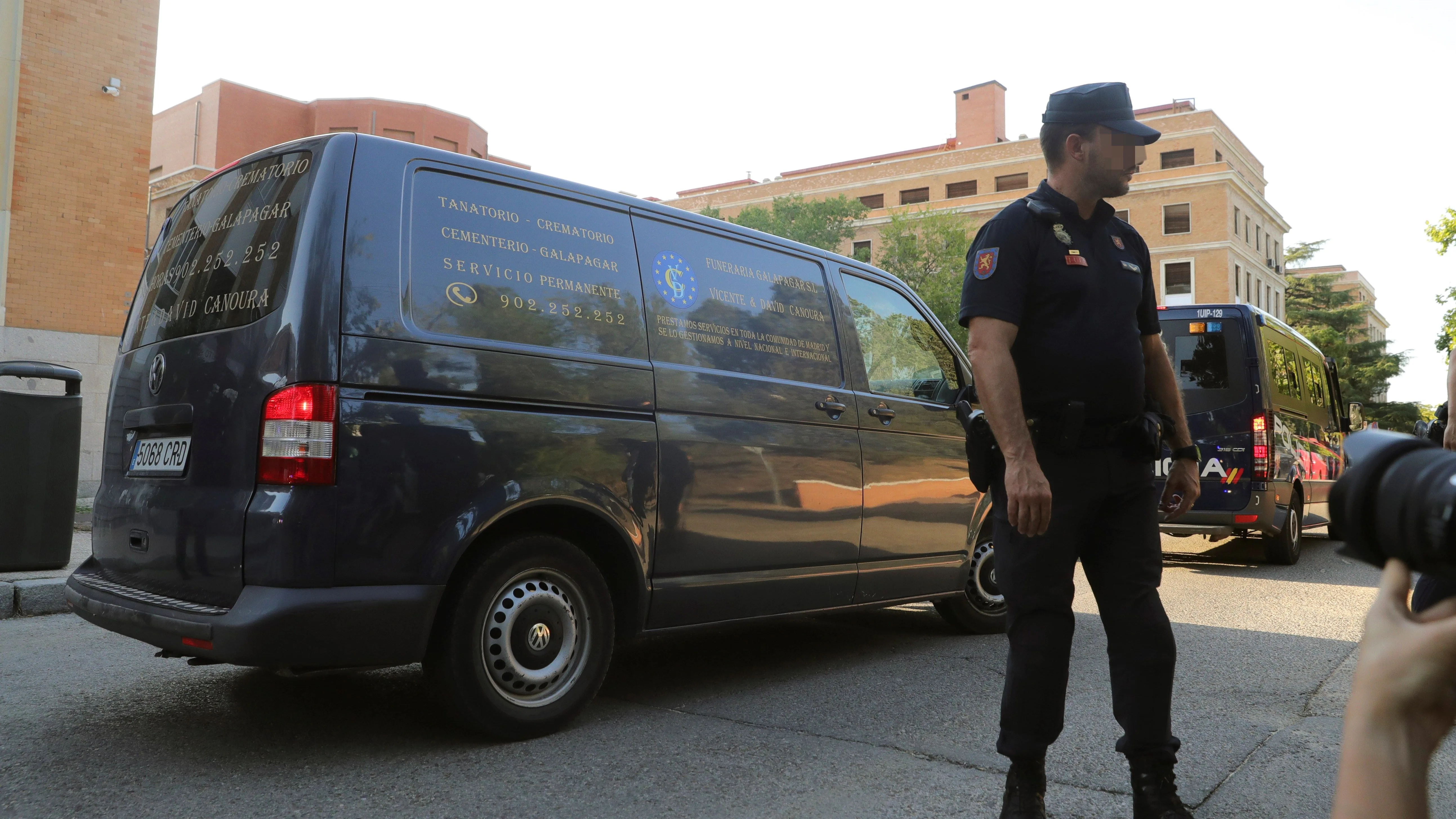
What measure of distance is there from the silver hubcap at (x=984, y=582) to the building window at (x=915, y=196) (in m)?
60.3

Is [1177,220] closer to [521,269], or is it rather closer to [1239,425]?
[1239,425]

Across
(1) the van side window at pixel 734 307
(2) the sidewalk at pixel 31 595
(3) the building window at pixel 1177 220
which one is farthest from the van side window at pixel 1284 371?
(3) the building window at pixel 1177 220

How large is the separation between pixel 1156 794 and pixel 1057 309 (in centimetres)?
126

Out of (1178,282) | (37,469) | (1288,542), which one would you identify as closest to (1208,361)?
(1288,542)

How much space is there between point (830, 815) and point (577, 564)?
48.8 inches

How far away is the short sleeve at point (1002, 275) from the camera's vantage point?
2.81 metres

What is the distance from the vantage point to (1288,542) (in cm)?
998

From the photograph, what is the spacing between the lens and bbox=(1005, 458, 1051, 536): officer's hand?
266cm

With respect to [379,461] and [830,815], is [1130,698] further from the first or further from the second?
[379,461]

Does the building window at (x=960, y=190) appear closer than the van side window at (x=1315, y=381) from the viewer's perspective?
No

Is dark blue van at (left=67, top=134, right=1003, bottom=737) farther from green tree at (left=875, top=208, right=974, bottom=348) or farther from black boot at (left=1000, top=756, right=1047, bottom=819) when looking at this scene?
green tree at (left=875, top=208, right=974, bottom=348)

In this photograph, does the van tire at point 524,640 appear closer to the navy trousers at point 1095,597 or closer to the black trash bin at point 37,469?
the navy trousers at point 1095,597

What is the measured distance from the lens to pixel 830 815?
288 centimetres

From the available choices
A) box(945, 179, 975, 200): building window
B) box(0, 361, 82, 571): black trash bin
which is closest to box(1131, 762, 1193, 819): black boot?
box(0, 361, 82, 571): black trash bin
